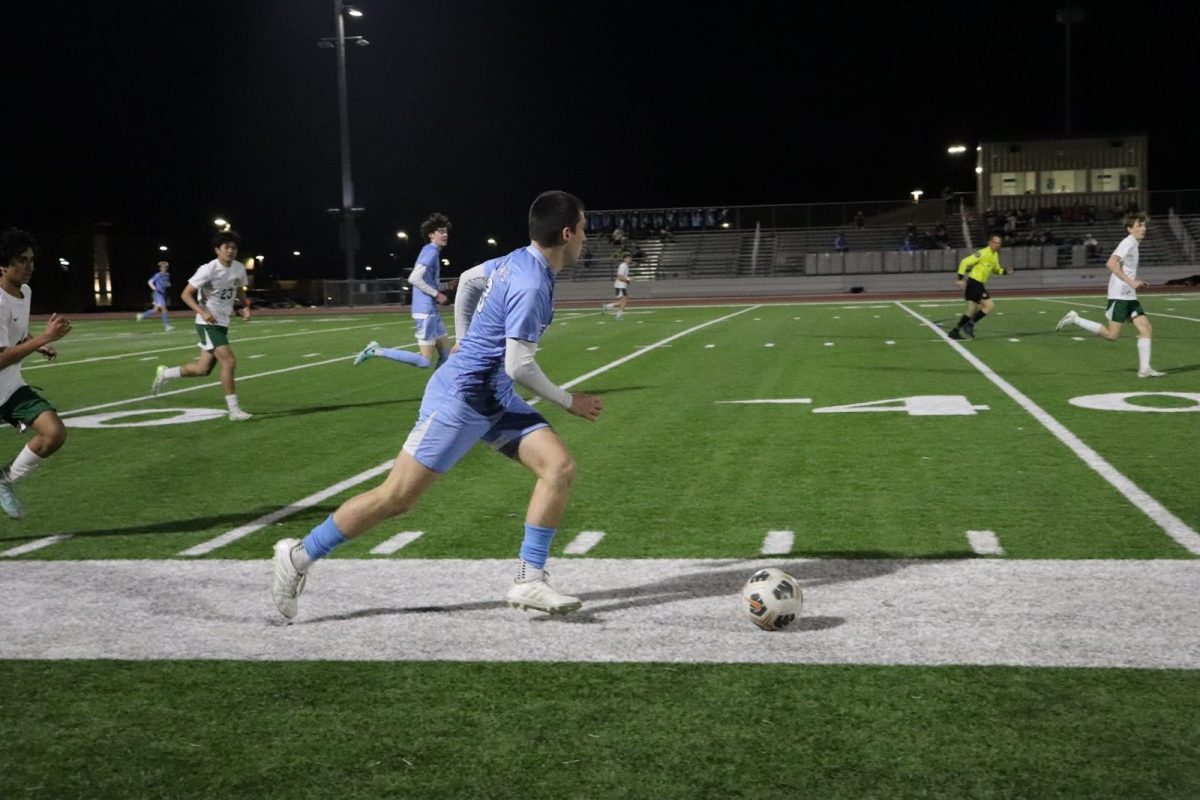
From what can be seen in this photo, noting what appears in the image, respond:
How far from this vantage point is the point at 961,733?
3.68 meters

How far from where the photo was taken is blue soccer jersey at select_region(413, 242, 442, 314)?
14242 mm

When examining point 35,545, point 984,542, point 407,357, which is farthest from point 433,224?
point 984,542

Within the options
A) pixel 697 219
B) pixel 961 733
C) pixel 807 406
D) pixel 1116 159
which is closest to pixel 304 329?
pixel 807 406

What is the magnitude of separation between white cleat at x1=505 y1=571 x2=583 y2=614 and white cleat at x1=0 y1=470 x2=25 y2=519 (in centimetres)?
367

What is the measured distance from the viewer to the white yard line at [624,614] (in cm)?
456

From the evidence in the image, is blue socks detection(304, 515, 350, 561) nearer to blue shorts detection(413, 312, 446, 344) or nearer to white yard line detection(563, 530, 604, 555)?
white yard line detection(563, 530, 604, 555)

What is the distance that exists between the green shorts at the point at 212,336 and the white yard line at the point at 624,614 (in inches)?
268

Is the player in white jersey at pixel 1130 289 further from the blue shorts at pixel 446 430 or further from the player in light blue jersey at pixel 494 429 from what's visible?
the blue shorts at pixel 446 430

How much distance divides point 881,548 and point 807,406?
20.4ft

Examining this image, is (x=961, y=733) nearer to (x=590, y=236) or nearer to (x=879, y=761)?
(x=879, y=761)

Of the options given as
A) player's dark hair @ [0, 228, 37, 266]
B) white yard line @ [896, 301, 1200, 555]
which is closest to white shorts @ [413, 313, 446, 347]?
white yard line @ [896, 301, 1200, 555]

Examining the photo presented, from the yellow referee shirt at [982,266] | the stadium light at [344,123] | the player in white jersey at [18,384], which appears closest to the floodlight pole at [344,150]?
the stadium light at [344,123]

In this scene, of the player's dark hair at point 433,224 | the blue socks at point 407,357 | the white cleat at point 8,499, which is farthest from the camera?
the blue socks at point 407,357

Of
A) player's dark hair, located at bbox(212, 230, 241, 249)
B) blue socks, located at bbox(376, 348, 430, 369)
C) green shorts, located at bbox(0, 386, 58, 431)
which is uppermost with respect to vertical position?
player's dark hair, located at bbox(212, 230, 241, 249)
